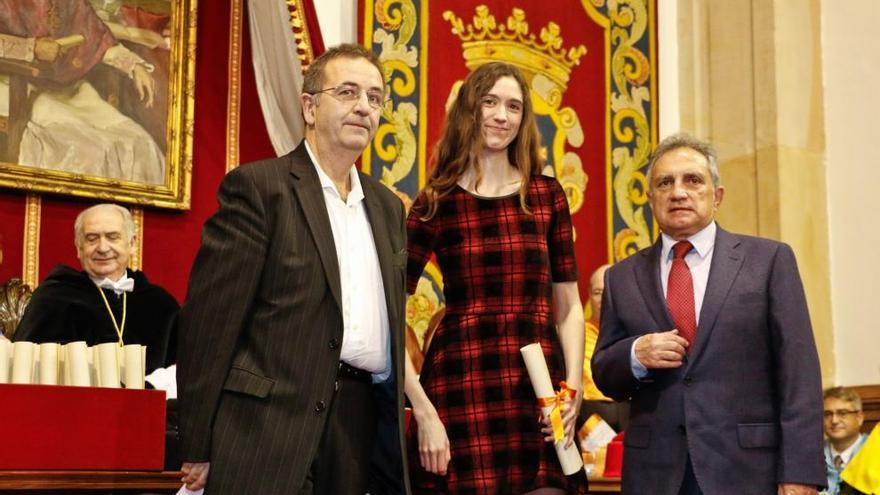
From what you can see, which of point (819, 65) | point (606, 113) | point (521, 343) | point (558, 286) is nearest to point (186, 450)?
point (521, 343)

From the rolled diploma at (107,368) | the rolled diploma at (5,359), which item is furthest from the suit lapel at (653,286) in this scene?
the rolled diploma at (5,359)

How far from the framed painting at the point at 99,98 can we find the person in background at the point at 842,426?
3289 millimetres

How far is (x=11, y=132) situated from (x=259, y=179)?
2.91 meters

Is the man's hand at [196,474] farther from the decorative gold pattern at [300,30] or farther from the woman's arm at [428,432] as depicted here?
the decorative gold pattern at [300,30]

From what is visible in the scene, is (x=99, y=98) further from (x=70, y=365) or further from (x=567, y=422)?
(x=567, y=422)

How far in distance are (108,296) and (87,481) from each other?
2405mm

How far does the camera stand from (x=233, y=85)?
19.2 ft

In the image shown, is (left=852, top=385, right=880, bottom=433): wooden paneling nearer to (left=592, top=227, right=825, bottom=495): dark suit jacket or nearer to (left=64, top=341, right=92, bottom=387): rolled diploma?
(left=592, top=227, right=825, bottom=495): dark suit jacket

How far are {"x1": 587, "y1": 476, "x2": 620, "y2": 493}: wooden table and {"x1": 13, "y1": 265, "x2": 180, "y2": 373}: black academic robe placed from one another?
208 centimetres

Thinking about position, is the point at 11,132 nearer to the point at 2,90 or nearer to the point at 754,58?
the point at 2,90

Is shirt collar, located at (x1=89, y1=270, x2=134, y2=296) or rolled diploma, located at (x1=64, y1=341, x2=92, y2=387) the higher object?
shirt collar, located at (x1=89, y1=270, x2=134, y2=296)

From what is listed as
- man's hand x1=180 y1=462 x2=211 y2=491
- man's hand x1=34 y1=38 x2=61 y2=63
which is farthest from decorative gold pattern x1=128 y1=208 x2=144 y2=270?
man's hand x1=180 y1=462 x2=211 y2=491

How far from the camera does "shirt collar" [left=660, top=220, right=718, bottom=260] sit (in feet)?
10.5

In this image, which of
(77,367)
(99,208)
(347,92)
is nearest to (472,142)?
(347,92)
